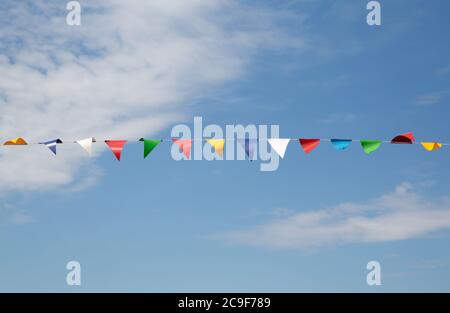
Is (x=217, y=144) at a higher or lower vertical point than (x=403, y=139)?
lower

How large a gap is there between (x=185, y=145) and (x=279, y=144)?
2583 millimetres

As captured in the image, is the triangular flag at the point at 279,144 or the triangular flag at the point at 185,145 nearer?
the triangular flag at the point at 279,144

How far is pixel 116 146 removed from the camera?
14.8 meters

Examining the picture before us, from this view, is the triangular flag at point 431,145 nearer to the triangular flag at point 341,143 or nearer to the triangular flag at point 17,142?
the triangular flag at point 341,143

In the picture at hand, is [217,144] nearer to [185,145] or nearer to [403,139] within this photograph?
[185,145]

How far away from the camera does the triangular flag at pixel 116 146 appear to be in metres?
14.8

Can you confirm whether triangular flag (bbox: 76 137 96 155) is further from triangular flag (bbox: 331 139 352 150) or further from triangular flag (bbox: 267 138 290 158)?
triangular flag (bbox: 331 139 352 150)

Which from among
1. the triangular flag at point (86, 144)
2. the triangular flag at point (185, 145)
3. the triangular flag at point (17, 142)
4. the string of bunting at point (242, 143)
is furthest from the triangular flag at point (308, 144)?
the triangular flag at point (17, 142)

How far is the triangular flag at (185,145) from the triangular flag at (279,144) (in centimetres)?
219

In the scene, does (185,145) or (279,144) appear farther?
(185,145)

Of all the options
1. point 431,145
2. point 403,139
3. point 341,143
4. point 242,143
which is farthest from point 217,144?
point 431,145

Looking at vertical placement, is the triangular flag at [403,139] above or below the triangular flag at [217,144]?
above
